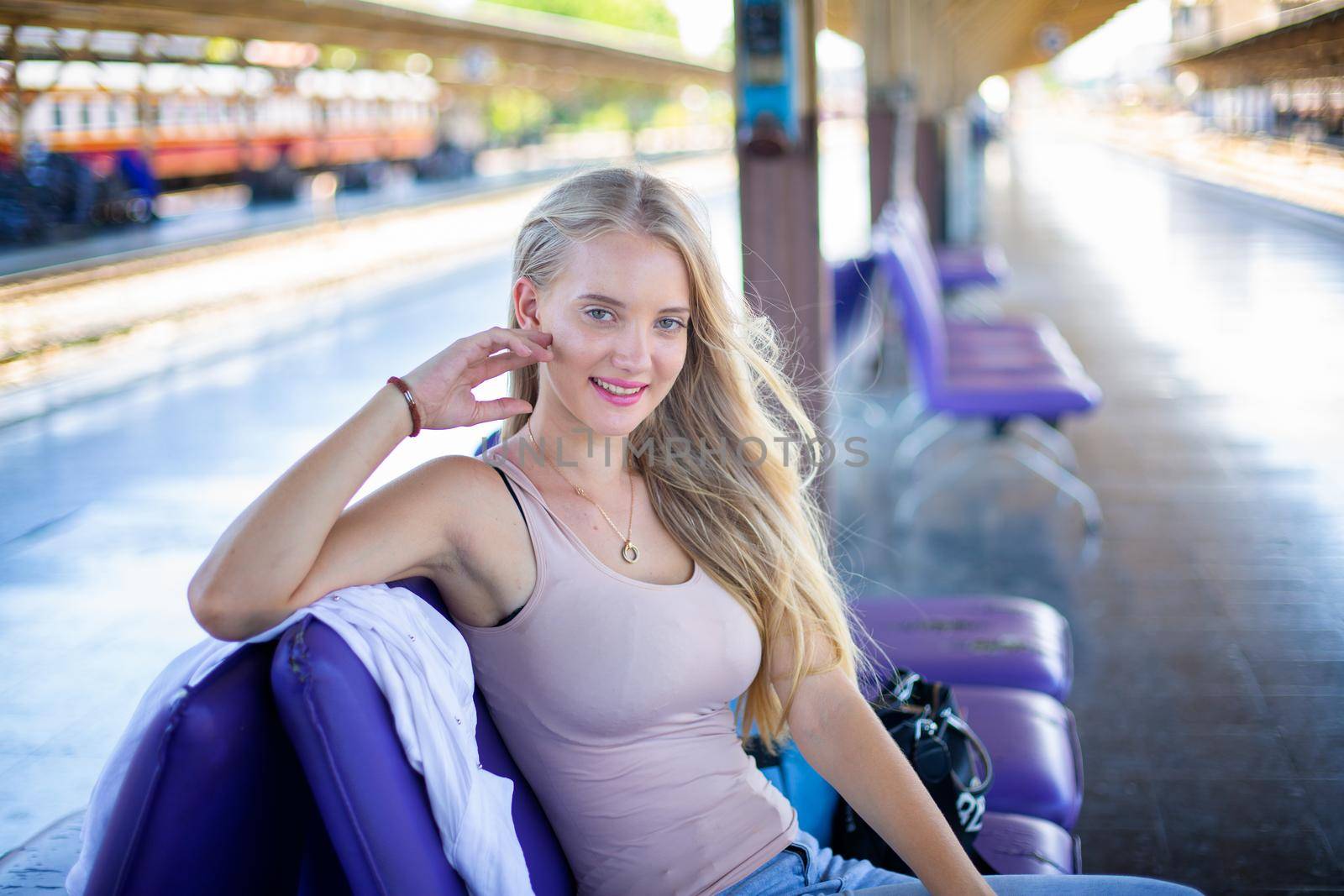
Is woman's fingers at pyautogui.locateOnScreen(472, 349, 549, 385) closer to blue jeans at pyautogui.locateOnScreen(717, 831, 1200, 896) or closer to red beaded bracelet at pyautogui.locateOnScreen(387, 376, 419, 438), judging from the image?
red beaded bracelet at pyautogui.locateOnScreen(387, 376, 419, 438)

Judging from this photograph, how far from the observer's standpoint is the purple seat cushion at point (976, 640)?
2371 mm

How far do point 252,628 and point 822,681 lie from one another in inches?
31.0

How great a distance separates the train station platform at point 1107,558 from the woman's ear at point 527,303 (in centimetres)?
92

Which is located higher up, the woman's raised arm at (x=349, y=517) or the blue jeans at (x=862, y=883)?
the woman's raised arm at (x=349, y=517)

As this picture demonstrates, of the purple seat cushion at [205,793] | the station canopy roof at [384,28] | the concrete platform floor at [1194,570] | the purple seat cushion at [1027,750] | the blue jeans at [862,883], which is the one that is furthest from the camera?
the station canopy roof at [384,28]

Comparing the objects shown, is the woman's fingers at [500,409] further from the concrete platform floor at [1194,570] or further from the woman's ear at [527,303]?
the concrete platform floor at [1194,570]

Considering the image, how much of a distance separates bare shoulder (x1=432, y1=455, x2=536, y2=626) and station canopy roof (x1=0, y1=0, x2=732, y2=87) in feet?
5.16

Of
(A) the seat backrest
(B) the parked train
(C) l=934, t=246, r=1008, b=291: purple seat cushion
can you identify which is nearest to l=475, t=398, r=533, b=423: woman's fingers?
(B) the parked train

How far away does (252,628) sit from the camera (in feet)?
3.91

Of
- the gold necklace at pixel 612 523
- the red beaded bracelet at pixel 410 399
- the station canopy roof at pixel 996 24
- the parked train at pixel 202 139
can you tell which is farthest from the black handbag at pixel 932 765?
the station canopy roof at pixel 996 24

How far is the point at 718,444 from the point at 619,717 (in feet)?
1.63

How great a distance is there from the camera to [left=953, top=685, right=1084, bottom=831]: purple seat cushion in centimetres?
198

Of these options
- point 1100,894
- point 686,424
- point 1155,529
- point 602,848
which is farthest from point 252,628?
point 1155,529

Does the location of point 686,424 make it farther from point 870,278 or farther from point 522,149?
point 522,149
